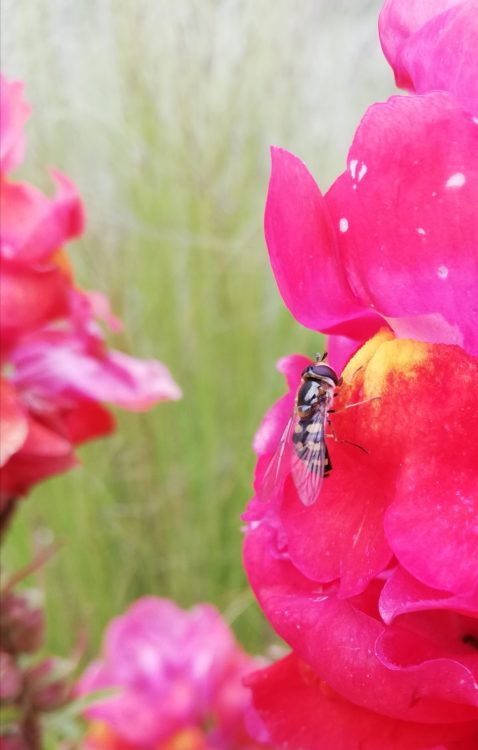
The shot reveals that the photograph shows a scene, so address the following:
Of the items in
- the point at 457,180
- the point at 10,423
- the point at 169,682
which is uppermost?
the point at 457,180

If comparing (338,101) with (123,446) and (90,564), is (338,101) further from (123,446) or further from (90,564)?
(90,564)

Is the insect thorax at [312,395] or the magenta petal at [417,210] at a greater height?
the magenta petal at [417,210]

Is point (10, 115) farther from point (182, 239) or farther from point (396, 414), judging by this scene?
point (182, 239)

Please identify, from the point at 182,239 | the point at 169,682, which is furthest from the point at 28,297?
the point at 182,239

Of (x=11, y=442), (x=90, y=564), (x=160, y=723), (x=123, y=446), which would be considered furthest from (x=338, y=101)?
(x=11, y=442)

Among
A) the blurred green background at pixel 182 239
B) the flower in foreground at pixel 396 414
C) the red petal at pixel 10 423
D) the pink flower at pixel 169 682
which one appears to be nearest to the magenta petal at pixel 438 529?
the flower in foreground at pixel 396 414

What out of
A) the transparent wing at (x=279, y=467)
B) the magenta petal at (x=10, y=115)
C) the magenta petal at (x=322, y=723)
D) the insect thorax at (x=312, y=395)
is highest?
the magenta petal at (x=10, y=115)

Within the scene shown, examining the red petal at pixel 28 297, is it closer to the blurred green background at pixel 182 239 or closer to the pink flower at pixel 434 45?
the pink flower at pixel 434 45
